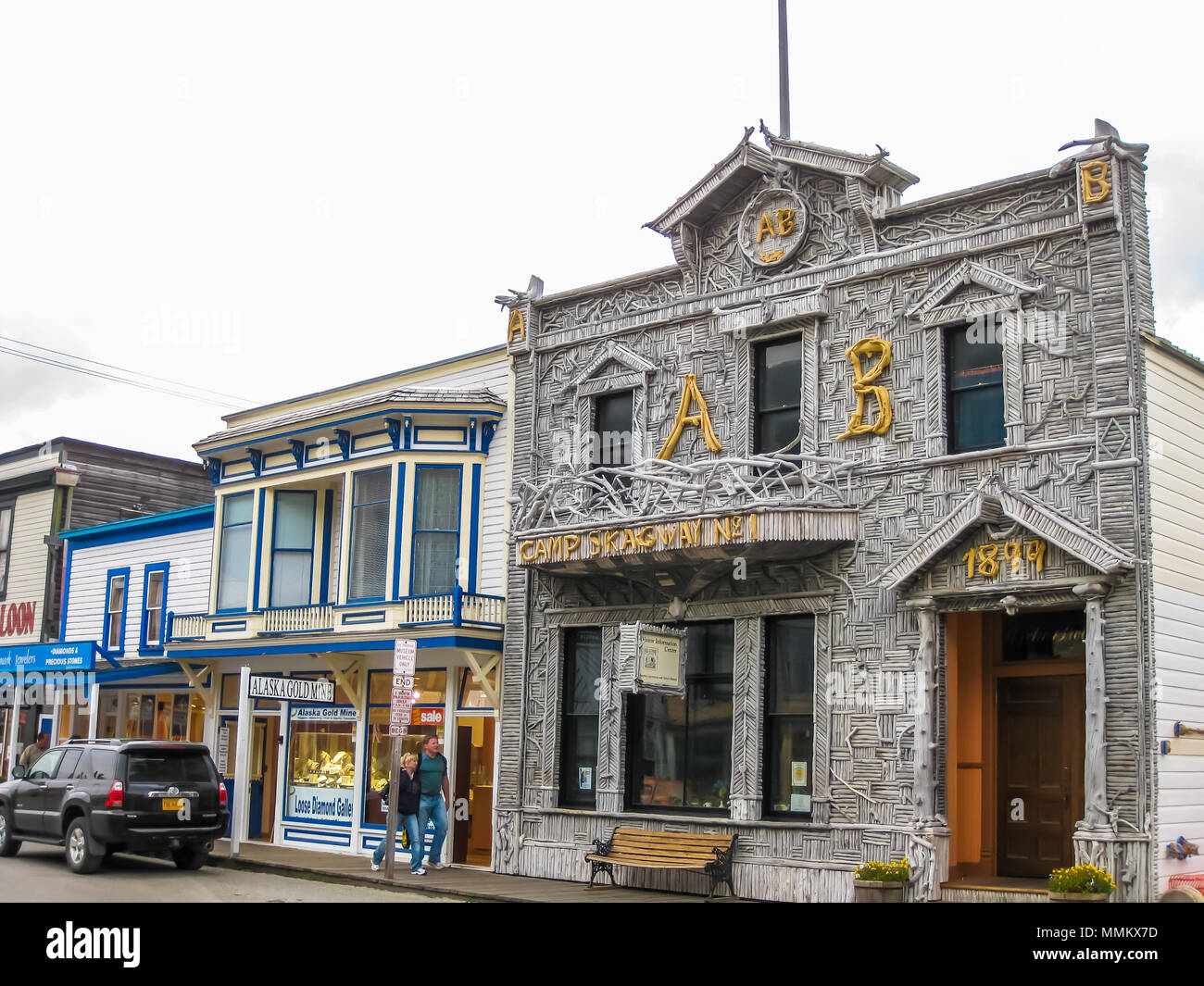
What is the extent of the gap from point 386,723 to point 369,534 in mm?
3138

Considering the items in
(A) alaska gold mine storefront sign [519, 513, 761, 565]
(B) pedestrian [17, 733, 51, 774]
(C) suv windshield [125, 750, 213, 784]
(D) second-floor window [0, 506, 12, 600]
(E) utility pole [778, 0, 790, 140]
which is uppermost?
(E) utility pole [778, 0, 790, 140]

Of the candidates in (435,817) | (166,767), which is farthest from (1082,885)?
(166,767)

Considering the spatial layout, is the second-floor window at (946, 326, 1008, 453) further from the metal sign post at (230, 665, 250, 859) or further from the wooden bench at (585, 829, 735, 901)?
the metal sign post at (230, 665, 250, 859)

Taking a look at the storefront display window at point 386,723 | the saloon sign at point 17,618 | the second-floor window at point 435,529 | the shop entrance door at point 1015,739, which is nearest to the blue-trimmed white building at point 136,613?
the saloon sign at point 17,618

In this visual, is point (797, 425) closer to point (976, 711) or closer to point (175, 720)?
point (976, 711)

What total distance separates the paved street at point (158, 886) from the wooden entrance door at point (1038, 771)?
23.1 ft

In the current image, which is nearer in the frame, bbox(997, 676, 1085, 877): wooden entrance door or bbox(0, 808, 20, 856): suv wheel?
bbox(997, 676, 1085, 877): wooden entrance door

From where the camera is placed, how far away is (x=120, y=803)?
17578mm

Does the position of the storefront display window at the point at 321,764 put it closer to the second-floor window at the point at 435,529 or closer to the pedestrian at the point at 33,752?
the second-floor window at the point at 435,529

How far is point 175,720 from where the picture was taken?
89.0ft

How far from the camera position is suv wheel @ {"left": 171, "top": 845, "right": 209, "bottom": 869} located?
18.9 metres

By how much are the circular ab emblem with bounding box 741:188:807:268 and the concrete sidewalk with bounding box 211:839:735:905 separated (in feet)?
27.2

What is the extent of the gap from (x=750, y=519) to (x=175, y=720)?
15.3 m

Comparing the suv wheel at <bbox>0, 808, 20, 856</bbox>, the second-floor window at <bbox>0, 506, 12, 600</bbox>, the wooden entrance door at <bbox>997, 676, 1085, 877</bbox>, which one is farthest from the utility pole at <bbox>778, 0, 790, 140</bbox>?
the second-floor window at <bbox>0, 506, 12, 600</bbox>
